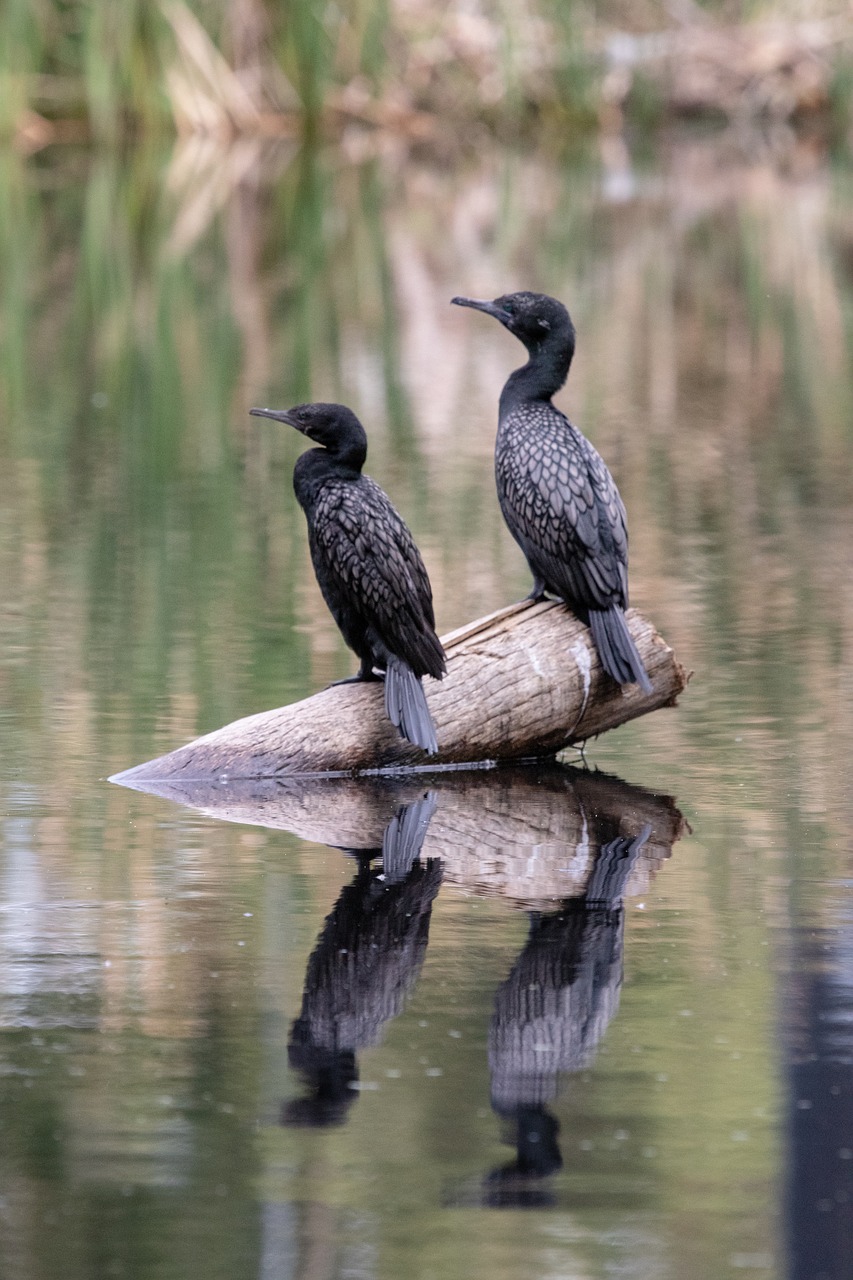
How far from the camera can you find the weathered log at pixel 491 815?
4949mm

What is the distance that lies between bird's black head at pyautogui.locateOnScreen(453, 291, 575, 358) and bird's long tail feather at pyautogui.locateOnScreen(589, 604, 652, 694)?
914 mm

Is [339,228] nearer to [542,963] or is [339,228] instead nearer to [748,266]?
[748,266]

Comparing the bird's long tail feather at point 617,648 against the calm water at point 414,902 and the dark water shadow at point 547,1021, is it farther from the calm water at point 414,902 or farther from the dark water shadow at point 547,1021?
the dark water shadow at point 547,1021

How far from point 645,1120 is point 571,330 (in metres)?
3.32

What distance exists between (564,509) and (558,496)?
0.14 feet

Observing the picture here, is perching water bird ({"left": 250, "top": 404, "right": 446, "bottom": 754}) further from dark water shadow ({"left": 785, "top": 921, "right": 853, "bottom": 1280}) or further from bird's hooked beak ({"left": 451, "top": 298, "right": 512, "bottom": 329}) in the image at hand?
dark water shadow ({"left": 785, "top": 921, "right": 853, "bottom": 1280})

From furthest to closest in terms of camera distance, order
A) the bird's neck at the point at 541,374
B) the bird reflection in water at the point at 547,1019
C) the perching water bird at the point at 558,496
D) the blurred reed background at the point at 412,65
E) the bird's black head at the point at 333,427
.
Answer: the blurred reed background at the point at 412,65, the bird's neck at the point at 541,374, the perching water bird at the point at 558,496, the bird's black head at the point at 333,427, the bird reflection in water at the point at 547,1019

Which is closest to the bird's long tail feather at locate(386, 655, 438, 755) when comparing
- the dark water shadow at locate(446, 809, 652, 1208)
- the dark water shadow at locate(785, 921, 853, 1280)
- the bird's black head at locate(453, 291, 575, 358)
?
the dark water shadow at locate(446, 809, 652, 1208)

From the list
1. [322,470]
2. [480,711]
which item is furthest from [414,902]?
[322,470]

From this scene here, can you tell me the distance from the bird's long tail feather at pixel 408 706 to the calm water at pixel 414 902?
144mm

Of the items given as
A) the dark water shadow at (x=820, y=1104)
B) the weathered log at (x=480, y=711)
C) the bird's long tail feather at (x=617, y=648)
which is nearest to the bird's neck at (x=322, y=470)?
the weathered log at (x=480, y=711)

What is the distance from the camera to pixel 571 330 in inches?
256

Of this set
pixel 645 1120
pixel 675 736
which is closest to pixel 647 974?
pixel 645 1120

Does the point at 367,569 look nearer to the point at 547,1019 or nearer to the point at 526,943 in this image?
the point at 526,943
